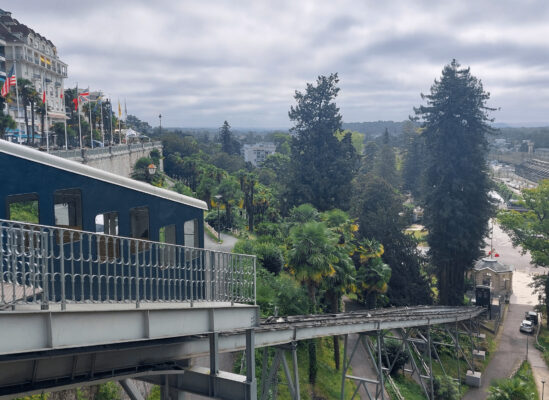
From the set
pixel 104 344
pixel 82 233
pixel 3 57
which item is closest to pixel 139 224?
pixel 82 233

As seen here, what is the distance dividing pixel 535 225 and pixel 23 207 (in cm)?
4090

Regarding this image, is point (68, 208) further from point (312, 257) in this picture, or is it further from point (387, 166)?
point (387, 166)

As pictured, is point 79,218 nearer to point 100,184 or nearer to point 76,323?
point 100,184

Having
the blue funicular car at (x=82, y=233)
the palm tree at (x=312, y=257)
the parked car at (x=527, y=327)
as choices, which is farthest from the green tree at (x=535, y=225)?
the blue funicular car at (x=82, y=233)

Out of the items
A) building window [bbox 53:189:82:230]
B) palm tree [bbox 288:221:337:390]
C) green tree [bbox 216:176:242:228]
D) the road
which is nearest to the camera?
building window [bbox 53:189:82:230]

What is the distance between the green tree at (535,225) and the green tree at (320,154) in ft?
59.3

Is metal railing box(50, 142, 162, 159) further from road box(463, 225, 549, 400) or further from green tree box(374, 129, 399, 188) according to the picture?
green tree box(374, 129, 399, 188)

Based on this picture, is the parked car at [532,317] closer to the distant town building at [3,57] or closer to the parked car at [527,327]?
the parked car at [527,327]

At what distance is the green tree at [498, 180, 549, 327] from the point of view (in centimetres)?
3988

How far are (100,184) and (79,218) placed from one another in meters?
0.71

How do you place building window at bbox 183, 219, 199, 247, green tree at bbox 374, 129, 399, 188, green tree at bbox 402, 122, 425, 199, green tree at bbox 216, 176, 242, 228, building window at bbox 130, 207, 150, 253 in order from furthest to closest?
1. green tree at bbox 374, 129, 399, 188
2. green tree at bbox 402, 122, 425, 199
3. green tree at bbox 216, 176, 242, 228
4. building window at bbox 183, 219, 199, 247
5. building window at bbox 130, 207, 150, 253

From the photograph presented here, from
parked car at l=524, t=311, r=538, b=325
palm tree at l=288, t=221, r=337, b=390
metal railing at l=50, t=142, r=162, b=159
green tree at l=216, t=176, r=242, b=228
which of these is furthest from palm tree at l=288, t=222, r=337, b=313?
parked car at l=524, t=311, r=538, b=325

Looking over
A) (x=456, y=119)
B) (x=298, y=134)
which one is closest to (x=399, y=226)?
(x=456, y=119)

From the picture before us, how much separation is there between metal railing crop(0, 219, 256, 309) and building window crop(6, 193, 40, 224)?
268 mm
